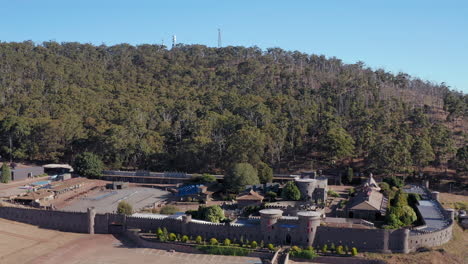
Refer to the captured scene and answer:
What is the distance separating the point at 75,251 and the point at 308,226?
2178 cm

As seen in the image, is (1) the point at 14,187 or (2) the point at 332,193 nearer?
(2) the point at 332,193

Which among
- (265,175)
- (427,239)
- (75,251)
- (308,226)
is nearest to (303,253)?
(308,226)

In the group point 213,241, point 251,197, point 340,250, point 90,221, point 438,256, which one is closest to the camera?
point 438,256

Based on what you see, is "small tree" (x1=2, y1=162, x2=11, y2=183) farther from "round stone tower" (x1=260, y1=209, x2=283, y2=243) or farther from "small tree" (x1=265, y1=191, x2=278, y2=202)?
"round stone tower" (x1=260, y1=209, x2=283, y2=243)

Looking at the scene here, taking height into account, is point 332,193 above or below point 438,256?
above

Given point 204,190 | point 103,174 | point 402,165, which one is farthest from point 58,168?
point 402,165

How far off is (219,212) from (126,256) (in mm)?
10092

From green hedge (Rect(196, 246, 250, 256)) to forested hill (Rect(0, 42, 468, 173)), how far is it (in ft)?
93.8

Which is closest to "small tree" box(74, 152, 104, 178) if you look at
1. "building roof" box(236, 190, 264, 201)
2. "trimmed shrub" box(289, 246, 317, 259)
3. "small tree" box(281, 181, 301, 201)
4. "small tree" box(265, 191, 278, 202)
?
"building roof" box(236, 190, 264, 201)

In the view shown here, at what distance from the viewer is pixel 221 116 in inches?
3509

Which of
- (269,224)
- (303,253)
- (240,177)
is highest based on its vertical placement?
(240,177)

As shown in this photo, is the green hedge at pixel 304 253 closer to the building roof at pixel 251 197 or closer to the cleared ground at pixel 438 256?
the cleared ground at pixel 438 256

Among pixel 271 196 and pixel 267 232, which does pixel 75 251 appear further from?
pixel 271 196

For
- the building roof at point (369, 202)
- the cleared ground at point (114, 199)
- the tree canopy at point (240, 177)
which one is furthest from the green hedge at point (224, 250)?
the tree canopy at point (240, 177)
